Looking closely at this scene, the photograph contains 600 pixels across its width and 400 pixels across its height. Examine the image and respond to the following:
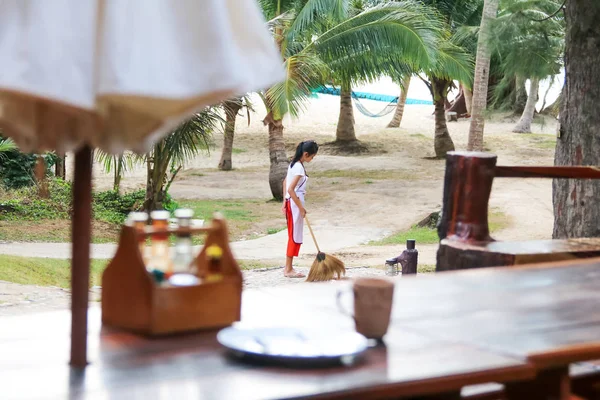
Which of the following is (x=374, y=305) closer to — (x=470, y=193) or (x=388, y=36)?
(x=470, y=193)

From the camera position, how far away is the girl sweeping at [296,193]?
34.2 ft

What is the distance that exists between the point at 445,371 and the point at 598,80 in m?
5.56

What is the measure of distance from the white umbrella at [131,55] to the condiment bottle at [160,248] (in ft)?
0.62

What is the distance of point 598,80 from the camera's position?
6.81m

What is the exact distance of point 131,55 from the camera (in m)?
1.66

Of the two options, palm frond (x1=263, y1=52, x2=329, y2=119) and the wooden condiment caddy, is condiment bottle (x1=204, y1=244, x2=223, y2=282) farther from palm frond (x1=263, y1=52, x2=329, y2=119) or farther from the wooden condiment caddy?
palm frond (x1=263, y1=52, x2=329, y2=119)

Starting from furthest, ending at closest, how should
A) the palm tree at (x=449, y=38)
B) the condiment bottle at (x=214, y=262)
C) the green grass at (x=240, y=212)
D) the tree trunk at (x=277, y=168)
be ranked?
the palm tree at (x=449, y=38)
the tree trunk at (x=277, y=168)
the green grass at (x=240, y=212)
the condiment bottle at (x=214, y=262)

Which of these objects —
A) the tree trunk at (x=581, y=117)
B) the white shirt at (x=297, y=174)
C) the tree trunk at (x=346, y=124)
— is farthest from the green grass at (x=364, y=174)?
the tree trunk at (x=581, y=117)

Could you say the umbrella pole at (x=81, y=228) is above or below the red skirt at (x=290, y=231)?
above

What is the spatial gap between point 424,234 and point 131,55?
14899 mm

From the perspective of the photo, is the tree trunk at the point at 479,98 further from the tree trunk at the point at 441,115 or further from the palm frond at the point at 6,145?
the palm frond at the point at 6,145

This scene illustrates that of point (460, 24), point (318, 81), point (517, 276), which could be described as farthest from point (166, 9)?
point (460, 24)

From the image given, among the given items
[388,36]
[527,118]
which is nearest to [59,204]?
[388,36]

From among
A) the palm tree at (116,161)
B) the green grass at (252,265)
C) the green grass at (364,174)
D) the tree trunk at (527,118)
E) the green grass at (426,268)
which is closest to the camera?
the green grass at (426,268)
